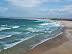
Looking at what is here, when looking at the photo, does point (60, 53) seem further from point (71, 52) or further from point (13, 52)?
point (13, 52)

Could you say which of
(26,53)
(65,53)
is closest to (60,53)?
(65,53)

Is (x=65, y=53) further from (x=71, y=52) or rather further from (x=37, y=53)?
(x=37, y=53)

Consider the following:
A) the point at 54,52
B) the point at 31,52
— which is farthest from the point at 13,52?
the point at 54,52

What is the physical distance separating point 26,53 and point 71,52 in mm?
3657

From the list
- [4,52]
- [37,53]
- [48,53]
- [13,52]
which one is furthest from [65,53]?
[4,52]

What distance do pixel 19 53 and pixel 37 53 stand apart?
1417mm

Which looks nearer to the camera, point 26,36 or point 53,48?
point 53,48

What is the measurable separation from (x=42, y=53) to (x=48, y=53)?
1.56ft

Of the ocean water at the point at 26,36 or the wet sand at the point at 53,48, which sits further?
the ocean water at the point at 26,36

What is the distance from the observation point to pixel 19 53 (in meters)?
9.55

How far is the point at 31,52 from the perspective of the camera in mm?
9969

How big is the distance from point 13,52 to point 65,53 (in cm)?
413

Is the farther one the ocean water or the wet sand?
the ocean water

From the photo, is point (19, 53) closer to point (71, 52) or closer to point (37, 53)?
point (37, 53)
